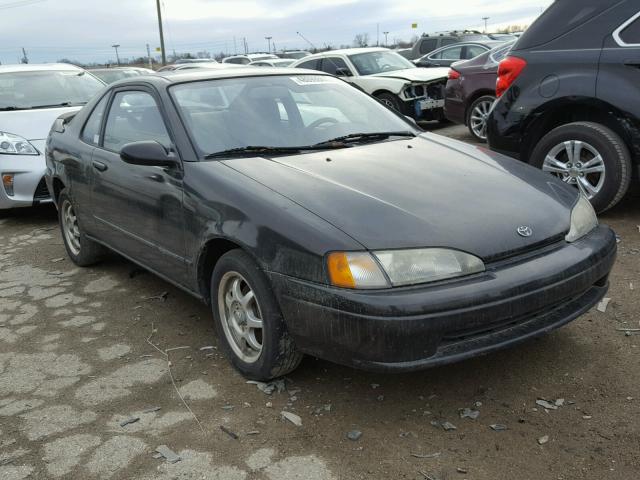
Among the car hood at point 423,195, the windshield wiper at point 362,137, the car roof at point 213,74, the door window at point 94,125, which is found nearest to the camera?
the car hood at point 423,195

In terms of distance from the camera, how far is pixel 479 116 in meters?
9.27

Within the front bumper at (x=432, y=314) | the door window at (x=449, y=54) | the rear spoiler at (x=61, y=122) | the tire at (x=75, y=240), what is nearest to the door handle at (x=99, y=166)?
the tire at (x=75, y=240)

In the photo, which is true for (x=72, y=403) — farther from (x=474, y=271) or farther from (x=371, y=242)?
(x=474, y=271)

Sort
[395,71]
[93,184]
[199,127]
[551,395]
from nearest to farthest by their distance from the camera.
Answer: [551,395]
[199,127]
[93,184]
[395,71]

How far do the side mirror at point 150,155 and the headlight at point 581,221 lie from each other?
206 cm

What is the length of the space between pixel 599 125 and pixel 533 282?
2967 mm

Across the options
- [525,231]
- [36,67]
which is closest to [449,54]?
[36,67]

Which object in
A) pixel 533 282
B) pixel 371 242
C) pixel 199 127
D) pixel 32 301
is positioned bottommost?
pixel 32 301

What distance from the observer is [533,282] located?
8.71 ft

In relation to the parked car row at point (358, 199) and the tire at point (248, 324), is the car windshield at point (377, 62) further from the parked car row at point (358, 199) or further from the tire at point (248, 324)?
the tire at point (248, 324)

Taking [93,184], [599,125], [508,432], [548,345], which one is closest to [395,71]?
[599,125]

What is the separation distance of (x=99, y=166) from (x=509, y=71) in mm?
3510

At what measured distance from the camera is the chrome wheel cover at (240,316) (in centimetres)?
306

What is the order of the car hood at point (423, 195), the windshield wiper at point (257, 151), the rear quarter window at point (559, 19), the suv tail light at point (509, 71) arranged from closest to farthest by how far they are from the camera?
the car hood at point (423, 195)
the windshield wiper at point (257, 151)
the rear quarter window at point (559, 19)
the suv tail light at point (509, 71)
